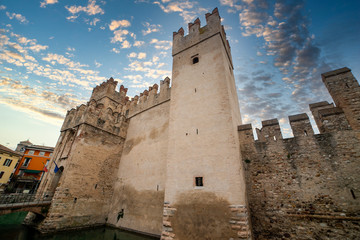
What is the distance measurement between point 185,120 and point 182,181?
3205 millimetres

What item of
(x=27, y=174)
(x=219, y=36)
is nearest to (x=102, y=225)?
(x=219, y=36)

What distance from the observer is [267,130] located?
768 centimetres

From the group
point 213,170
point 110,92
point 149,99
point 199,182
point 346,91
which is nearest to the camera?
point 346,91

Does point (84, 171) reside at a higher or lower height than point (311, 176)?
higher

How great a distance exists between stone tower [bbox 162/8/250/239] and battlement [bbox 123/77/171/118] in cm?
207

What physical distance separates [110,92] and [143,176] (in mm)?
10665

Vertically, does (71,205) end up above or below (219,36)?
below

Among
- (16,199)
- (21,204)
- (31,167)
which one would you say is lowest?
(21,204)

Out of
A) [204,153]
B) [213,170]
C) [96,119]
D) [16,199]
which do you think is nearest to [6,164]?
[16,199]

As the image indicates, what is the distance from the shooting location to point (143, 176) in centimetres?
1069

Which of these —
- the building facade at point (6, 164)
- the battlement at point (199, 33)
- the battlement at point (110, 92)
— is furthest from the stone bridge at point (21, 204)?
the building facade at point (6, 164)

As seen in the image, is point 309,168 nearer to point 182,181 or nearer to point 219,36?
point 182,181

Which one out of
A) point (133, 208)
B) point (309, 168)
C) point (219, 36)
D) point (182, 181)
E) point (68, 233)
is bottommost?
point (68, 233)

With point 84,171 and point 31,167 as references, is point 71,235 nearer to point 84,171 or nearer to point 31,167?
point 84,171
